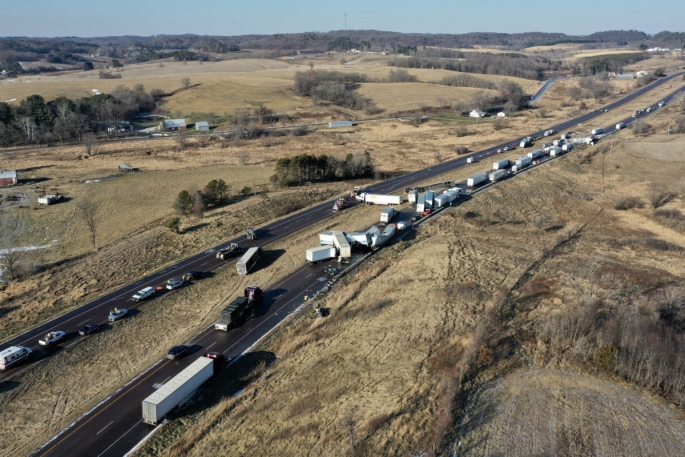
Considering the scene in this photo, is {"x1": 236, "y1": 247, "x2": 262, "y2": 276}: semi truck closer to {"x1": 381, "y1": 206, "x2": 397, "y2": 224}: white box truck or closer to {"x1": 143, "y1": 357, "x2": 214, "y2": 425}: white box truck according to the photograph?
{"x1": 143, "y1": 357, "x2": 214, "y2": 425}: white box truck

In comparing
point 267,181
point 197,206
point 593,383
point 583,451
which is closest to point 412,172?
point 267,181

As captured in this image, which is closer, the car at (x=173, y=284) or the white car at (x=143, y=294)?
the white car at (x=143, y=294)

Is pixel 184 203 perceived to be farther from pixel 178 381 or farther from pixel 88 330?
pixel 178 381

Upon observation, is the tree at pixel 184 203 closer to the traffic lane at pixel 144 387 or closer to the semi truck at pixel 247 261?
the semi truck at pixel 247 261

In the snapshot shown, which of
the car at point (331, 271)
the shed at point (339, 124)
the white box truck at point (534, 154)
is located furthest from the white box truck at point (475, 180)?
the shed at point (339, 124)

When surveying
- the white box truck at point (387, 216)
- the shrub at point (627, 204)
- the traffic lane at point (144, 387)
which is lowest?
the traffic lane at point (144, 387)

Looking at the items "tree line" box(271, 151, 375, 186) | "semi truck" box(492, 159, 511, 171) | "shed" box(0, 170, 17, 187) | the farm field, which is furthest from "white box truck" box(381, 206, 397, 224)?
"shed" box(0, 170, 17, 187)

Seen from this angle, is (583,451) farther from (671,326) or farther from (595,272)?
(595,272)
